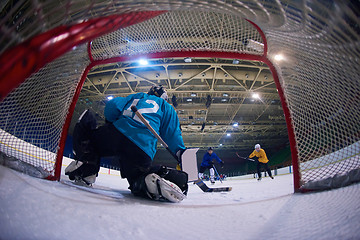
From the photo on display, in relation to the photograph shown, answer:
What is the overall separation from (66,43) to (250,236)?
2.71 ft

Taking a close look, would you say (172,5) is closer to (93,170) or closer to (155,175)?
(155,175)

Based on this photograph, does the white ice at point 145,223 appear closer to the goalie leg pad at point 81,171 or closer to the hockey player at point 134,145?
the hockey player at point 134,145

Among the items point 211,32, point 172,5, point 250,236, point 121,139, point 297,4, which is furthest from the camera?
point 211,32

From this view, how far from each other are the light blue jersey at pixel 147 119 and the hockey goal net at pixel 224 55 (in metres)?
0.61

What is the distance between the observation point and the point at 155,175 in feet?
3.78

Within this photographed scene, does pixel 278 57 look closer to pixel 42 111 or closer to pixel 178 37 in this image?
pixel 178 37

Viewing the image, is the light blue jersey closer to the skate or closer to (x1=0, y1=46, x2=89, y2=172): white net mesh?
the skate

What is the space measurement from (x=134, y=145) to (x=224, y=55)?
1.35m

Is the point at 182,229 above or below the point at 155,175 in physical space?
below

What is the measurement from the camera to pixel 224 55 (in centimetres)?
183

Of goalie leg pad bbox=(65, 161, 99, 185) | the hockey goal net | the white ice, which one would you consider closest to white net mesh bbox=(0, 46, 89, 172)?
the hockey goal net

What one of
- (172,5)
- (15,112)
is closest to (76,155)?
(15,112)

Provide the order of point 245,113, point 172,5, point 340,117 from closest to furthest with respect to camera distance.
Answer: point 172,5
point 340,117
point 245,113

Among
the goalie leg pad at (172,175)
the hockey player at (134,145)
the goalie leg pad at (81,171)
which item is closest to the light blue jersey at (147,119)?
the hockey player at (134,145)
